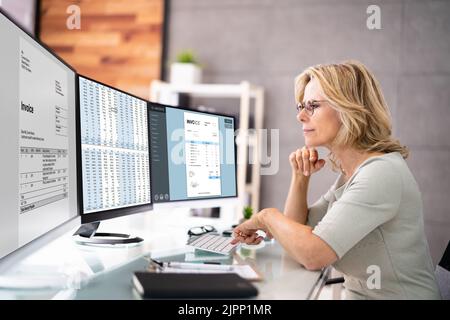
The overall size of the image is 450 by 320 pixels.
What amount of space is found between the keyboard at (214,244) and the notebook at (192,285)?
1.24 ft

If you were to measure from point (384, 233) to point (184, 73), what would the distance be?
2368mm

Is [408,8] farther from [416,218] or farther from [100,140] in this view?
[100,140]

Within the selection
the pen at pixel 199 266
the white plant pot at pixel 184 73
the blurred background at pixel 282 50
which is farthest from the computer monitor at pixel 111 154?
the white plant pot at pixel 184 73

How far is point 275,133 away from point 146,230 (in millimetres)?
1816

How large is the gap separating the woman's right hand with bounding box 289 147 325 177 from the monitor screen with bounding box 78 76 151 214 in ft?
1.63

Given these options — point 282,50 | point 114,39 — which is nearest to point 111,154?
point 282,50

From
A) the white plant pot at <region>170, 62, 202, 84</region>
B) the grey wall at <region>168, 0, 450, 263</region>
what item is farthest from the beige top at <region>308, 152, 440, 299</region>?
the white plant pot at <region>170, 62, 202, 84</region>

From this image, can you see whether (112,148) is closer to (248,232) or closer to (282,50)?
(248,232)

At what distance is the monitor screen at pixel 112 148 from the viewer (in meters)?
1.25

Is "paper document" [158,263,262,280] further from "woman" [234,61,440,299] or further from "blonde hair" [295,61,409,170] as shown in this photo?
"blonde hair" [295,61,409,170]

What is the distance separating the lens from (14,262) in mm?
939

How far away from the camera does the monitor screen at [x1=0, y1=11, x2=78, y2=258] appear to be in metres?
0.85
